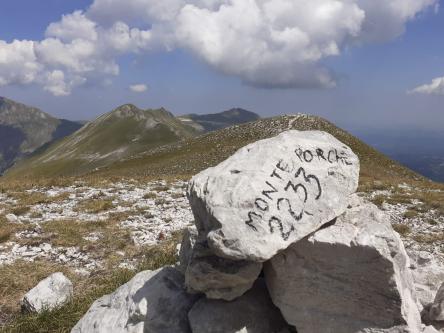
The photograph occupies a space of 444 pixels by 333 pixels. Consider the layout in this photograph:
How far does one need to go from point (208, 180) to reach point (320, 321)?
135 inches

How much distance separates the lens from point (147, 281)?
10406 mm

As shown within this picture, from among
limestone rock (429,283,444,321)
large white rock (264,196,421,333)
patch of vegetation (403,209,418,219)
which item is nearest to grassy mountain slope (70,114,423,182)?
patch of vegetation (403,209,418,219)

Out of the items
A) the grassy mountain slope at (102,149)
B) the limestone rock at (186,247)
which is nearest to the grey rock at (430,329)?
the limestone rock at (186,247)

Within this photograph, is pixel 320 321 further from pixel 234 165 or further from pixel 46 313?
pixel 46 313

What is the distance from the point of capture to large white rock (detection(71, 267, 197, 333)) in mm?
9305

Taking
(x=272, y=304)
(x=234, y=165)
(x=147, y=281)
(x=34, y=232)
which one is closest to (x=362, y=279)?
(x=272, y=304)

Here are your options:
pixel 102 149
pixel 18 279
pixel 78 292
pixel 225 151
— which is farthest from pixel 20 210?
pixel 102 149

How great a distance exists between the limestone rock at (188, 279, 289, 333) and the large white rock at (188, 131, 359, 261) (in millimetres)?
1656

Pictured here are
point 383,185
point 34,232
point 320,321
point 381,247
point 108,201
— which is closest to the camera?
point 381,247

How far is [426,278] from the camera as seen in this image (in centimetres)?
1161

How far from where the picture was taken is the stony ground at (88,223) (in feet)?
53.9

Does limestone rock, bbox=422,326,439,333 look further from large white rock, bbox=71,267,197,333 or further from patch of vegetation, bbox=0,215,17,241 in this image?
patch of vegetation, bbox=0,215,17,241

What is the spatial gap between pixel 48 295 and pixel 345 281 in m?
8.30

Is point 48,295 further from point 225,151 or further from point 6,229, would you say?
point 225,151
